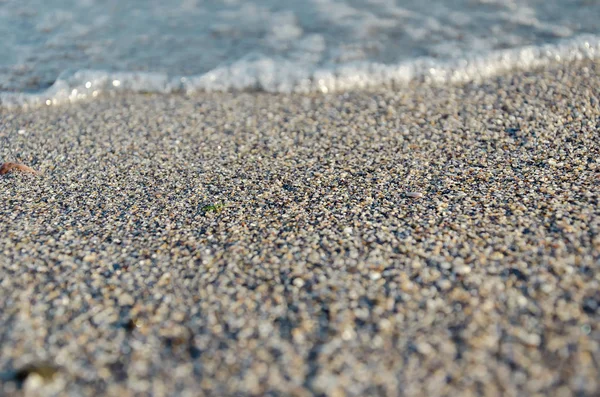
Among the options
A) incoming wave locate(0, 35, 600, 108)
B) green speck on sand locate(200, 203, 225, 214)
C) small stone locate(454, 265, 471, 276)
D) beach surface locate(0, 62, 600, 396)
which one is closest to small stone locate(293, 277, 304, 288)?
beach surface locate(0, 62, 600, 396)

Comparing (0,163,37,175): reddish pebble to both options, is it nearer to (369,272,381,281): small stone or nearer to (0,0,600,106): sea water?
(0,0,600,106): sea water

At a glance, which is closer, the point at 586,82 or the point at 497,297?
the point at 497,297

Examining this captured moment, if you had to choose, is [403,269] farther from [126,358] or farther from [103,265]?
[103,265]

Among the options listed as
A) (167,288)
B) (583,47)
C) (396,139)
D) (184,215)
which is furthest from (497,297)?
(583,47)

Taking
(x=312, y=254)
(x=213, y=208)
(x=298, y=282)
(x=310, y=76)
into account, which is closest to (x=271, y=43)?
(x=310, y=76)

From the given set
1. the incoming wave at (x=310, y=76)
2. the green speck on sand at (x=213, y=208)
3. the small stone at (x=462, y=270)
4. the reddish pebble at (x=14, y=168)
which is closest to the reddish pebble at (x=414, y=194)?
the small stone at (x=462, y=270)

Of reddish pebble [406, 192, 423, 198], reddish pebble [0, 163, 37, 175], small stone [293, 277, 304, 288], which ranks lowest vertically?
reddish pebble [0, 163, 37, 175]
